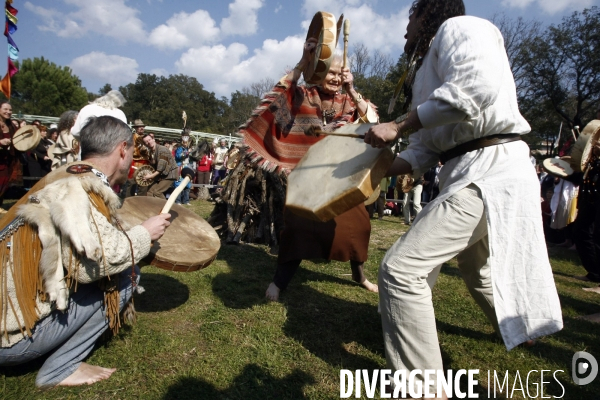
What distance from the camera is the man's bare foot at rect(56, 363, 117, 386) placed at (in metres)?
2.08

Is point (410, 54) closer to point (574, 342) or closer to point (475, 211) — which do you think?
point (475, 211)

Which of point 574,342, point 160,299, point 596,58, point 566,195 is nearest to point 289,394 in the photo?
point 160,299

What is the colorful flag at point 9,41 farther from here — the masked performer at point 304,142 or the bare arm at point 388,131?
the bare arm at point 388,131

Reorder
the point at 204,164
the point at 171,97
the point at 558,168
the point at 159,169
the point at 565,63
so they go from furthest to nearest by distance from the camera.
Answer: the point at 171,97
the point at 565,63
the point at 204,164
the point at 159,169
the point at 558,168

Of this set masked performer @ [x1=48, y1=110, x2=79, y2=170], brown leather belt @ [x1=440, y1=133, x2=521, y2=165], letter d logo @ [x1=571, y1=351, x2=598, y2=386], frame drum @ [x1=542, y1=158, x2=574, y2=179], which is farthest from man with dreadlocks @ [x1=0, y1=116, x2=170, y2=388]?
masked performer @ [x1=48, y1=110, x2=79, y2=170]

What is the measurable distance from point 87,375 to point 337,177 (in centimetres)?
175

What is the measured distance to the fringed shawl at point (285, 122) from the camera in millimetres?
3771

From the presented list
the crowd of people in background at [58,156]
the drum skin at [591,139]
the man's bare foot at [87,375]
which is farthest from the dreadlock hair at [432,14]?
the crowd of people in background at [58,156]

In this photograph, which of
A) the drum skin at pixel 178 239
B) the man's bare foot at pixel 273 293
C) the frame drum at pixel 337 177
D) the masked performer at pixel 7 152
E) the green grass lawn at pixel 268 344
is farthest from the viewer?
the masked performer at pixel 7 152

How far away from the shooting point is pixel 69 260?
1.84m

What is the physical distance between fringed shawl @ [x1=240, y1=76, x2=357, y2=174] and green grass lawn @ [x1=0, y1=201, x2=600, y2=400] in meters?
1.27

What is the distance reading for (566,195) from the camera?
647cm

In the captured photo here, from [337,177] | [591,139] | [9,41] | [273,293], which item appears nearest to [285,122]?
[273,293]

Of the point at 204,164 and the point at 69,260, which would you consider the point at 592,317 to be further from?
the point at 204,164
